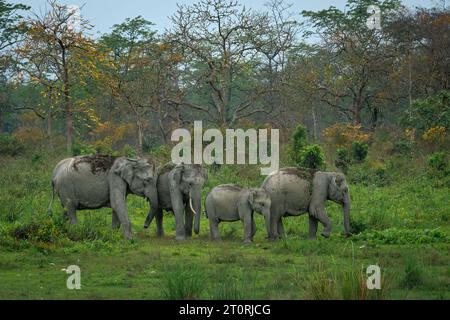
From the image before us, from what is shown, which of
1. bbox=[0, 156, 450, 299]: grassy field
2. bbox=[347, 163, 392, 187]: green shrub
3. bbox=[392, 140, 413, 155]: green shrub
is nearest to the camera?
bbox=[0, 156, 450, 299]: grassy field

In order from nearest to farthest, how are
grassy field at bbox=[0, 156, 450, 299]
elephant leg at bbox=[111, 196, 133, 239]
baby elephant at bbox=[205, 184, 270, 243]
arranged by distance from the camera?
grassy field at bbox=[0, 156, 450, 299] → elephant leg at bbox=[111, 196, 133, 239] → baby elephant at bbox=[205, 184, 270, 243]

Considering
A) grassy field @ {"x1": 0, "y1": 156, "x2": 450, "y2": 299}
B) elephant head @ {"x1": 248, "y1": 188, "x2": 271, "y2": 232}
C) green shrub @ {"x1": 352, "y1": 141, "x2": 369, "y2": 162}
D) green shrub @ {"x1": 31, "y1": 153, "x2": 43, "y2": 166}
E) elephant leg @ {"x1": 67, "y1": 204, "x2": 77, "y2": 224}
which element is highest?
green shrub @ {"x1": 352, "y1": 141, "x2": 369, "y2": 162}

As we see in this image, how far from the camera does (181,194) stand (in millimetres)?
16875

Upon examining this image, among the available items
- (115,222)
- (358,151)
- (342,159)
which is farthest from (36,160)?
(115,222)

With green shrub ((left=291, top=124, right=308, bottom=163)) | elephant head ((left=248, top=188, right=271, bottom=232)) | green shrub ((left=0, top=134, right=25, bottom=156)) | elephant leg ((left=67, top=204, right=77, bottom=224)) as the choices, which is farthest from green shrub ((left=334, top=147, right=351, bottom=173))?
green shrub ((left=0, top=134, right=25, bottom=156))

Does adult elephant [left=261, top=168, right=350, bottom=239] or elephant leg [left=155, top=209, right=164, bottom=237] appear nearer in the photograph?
adult elephant [left=261, top=168, right=350, bottom=239]

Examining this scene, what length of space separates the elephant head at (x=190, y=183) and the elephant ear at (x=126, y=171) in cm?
83

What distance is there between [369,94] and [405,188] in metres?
17.7

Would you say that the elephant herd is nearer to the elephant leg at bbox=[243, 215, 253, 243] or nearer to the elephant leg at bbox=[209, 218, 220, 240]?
the elephant leg at bbox=[209, 218, 220, 240]

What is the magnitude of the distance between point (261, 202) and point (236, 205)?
67cm

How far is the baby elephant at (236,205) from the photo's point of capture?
1623 cm

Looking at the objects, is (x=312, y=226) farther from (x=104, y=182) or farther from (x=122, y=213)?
(x=104, y=182)

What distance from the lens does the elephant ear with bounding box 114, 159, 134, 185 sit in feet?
54.6
